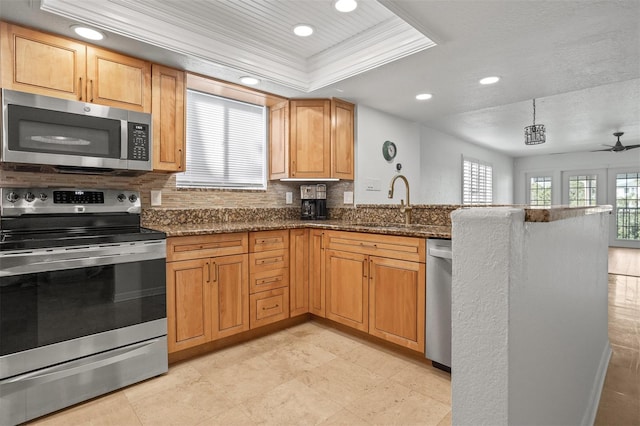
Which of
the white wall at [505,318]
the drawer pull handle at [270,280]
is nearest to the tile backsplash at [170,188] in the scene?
the drawer pull handle at [270,280]

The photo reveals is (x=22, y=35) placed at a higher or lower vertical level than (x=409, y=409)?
higher

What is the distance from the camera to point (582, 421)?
4.81ft

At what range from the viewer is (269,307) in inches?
109

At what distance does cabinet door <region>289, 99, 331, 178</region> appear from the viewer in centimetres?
342

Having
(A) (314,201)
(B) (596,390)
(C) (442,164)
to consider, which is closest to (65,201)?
(A) (314,201)

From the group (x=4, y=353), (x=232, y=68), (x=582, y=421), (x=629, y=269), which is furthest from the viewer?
(x=629, y=269)

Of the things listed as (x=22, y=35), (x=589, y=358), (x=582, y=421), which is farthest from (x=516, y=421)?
(x=22, y=35)

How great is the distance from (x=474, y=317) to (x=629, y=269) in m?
6.38

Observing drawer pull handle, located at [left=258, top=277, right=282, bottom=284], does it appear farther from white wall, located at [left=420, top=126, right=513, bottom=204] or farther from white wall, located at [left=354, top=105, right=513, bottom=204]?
white wall, located at [left=420, top=126, right=513, bottom=204]

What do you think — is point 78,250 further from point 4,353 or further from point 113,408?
point 113,408

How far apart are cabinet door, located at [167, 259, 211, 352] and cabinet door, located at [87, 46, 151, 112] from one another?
1.20m

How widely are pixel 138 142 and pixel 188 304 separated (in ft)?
3.86

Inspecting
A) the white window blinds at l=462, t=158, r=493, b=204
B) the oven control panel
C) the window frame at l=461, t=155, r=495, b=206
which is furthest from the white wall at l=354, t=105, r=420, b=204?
the white window blinds at l=462, t=158, r=493, b=204

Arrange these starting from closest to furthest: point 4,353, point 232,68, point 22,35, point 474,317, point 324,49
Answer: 1. point 474,317
2. point 4,353
3. point 22,35
4. point 232,68
5. point 324,49
